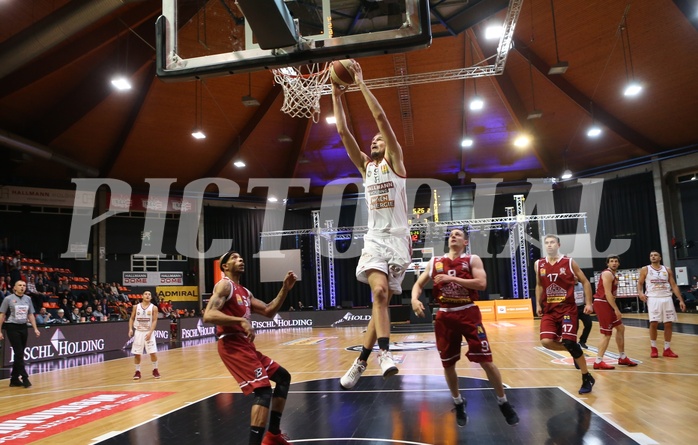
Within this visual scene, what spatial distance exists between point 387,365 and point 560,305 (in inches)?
138

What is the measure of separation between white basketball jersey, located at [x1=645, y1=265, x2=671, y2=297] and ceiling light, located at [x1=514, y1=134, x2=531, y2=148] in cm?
1150

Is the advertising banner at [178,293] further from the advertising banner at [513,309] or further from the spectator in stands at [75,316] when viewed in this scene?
the advertising banner at [513,309]

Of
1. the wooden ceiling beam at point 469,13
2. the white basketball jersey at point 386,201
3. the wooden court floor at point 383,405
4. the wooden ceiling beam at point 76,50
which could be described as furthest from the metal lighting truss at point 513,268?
the white basketball jersey at point 386,201

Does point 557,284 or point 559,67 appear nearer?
point 557,284

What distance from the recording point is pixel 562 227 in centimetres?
2491

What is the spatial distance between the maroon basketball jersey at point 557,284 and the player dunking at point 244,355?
11.6ft

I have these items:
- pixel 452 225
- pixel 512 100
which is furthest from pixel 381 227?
pixel 452 225

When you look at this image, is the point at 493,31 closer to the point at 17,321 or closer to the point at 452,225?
the point at 452,225

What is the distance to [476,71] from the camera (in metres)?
15.5

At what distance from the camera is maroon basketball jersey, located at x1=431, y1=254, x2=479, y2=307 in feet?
17.2

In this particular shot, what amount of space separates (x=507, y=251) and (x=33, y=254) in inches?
831

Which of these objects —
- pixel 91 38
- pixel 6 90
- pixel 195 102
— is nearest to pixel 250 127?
pixel 195 102

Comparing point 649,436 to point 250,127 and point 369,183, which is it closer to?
point 369,183

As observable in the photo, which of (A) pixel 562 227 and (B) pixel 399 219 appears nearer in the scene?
(B) pixel 399 219
